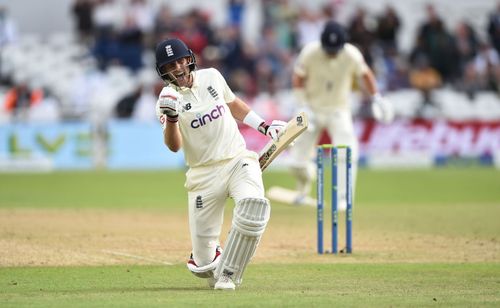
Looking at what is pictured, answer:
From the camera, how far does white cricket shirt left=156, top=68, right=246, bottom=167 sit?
721 centimetres

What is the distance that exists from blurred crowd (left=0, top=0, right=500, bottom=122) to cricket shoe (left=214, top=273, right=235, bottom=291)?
591 inches

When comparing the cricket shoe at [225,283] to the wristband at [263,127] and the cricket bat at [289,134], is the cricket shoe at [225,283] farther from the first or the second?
the wristband at [263,127]

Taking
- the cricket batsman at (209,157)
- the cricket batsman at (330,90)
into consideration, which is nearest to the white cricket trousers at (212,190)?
the cricket batsman at (209,157)

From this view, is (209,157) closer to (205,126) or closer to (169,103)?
(205,126)

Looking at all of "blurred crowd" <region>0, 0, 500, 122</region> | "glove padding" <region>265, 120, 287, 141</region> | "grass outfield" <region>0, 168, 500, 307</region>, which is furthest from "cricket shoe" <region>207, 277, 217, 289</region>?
"blurred crowd" <region>0, 0, 500, 122</region>

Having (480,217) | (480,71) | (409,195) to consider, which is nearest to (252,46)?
(480,71)

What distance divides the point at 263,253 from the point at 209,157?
2.45 metres

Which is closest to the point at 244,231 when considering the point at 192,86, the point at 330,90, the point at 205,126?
the point at 205,126

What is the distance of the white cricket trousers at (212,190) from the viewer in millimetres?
→ 7145

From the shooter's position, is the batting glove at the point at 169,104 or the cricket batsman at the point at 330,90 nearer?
the batting glove at the point at 169,104

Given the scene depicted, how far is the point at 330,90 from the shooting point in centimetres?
1312

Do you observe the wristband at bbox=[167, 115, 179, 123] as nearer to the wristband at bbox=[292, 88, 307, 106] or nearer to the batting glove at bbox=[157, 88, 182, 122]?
the batting glove at bbox=[157, 88, 182, 122]

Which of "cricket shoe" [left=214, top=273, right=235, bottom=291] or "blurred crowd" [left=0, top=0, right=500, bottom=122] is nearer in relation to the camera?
"cricket shoe" [left=214, top=273, right=235, bottom=291]

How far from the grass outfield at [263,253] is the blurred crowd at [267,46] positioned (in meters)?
5.83
